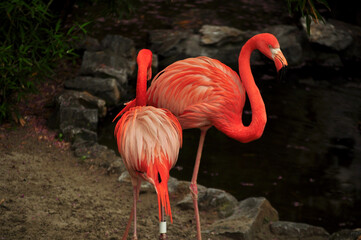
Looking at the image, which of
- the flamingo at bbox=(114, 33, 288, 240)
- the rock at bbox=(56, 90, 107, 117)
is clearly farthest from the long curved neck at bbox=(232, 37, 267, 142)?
the rock at bbox=(56, 90, 107, 117)

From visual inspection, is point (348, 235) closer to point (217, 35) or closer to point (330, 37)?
point (217, 35)

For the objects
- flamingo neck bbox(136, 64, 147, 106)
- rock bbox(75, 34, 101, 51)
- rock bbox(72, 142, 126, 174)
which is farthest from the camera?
rock bbox(75, 34, 101, 51)

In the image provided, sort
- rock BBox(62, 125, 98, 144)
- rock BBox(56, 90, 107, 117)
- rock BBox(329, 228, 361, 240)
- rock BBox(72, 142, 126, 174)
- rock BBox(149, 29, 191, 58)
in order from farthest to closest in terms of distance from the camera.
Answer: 1. rock BBox(149, 29, 191, 58)
2. rock BBox(56, 90, 107, 117)
3. rock BBox(62, 125, 98, 144)
4. rock BBox(72, 142, 126, 174)
5. rock BBox(329, 228, 361, 240)

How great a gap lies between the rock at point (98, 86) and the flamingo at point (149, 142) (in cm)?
393

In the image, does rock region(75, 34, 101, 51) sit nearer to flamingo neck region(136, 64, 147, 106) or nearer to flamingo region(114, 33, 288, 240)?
flamingo region(114, 33, 288, 240)

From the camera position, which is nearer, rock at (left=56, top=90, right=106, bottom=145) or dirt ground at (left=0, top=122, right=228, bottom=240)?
dirt ground at (left=0, top=122, right=228, bottom=240)

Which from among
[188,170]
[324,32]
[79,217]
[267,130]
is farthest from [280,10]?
A: [79,217]

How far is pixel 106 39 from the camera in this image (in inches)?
331

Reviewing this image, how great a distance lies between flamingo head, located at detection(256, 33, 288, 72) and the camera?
3.12 m

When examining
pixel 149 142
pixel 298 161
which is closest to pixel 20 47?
pixel 149 142

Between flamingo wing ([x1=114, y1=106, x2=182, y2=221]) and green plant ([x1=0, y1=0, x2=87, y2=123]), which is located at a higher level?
flamingo wing ([x1=114, y1=106, x2=182, y2=221])

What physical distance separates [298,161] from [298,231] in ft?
5.99

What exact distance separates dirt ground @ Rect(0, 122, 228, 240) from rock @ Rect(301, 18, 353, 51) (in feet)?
19.0

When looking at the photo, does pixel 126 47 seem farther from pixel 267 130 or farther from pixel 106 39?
pixel 267 130
